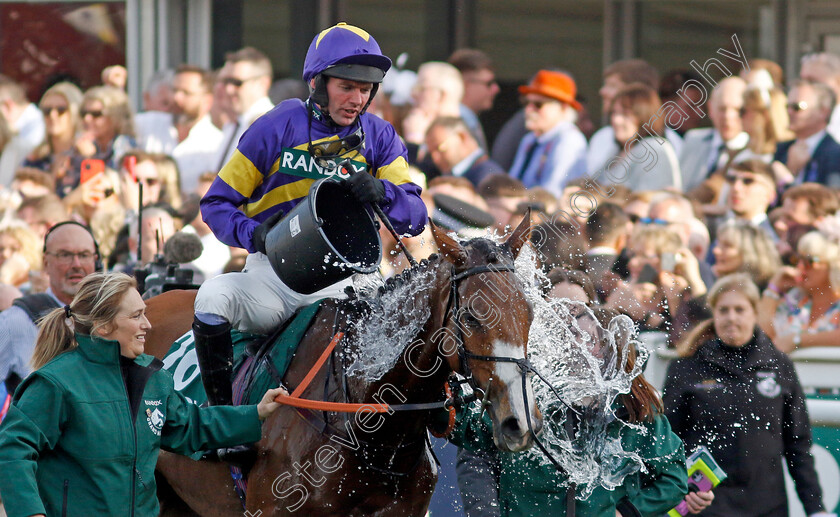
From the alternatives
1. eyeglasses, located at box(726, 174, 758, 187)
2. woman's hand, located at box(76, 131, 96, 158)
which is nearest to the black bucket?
eyeglasses, located at box(726, 174, 758, 187)

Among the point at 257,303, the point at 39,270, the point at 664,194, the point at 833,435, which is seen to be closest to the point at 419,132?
the point at 664,194

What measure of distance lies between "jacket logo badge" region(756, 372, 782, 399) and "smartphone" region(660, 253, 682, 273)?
1706mm

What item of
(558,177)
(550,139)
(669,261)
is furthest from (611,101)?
(669,261)

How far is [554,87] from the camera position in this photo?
9688 millimetres

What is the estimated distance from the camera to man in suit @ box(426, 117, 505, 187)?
9.42 m

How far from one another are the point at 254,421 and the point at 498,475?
0.99m

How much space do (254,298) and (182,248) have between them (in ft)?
6.36

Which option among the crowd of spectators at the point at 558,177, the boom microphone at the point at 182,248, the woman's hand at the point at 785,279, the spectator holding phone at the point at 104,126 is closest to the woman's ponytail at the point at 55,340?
the crowd of spectators at the point at 558,177

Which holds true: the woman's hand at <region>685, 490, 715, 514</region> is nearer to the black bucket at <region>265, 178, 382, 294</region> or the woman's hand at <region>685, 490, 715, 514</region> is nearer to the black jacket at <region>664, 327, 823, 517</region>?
the black jacket at <region>664, 327, 823, 517</region>

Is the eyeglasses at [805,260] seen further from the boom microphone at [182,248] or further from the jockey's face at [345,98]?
the jockey's face at [345,98]

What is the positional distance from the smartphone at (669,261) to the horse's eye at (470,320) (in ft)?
12.7

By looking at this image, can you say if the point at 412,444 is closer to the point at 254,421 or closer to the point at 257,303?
the point at 254,421

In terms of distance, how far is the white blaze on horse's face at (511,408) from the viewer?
3.50 meters

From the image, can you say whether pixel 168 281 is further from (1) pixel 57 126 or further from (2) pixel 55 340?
(1) pixel 57 126
